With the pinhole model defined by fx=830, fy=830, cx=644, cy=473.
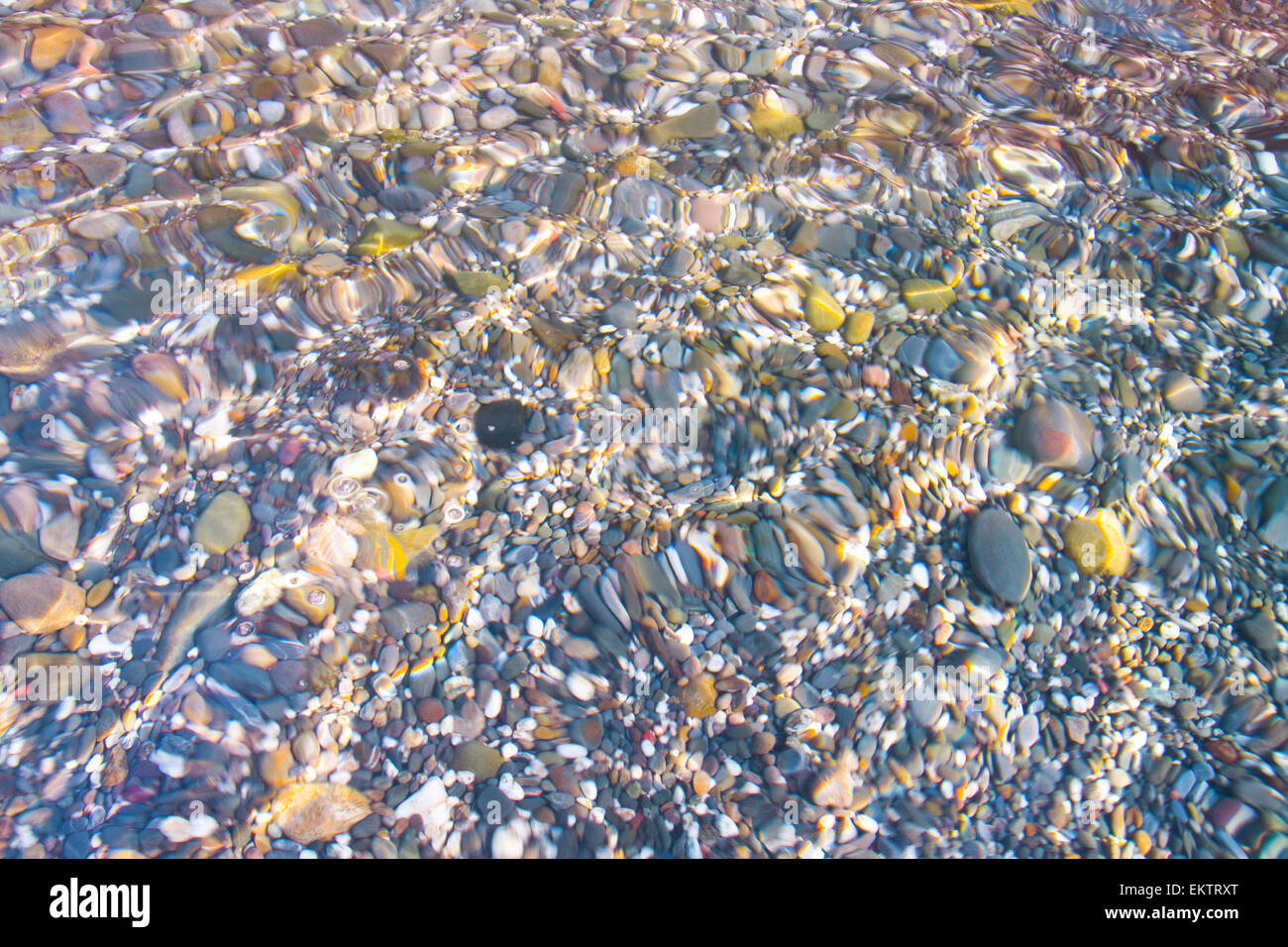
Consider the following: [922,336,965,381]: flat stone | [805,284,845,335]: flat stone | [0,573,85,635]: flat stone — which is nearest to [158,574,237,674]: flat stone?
[0,573,85,635]: flat stone

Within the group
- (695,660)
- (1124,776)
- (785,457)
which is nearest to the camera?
(1124,776)

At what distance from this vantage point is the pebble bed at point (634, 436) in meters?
1.94

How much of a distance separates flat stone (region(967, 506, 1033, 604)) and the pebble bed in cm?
1

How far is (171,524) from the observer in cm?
225

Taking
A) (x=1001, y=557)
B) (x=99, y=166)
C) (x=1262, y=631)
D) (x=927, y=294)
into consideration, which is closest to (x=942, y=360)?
(x=927, y=294)

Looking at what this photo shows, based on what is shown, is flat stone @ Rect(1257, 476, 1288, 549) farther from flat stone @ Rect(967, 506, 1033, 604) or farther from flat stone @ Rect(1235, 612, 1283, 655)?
flat stone @ Rect(967, 506, 1033, 604)

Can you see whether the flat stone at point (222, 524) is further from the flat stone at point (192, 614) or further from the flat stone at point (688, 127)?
the flat stone at point (688, 127)

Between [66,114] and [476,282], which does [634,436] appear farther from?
[66,114]

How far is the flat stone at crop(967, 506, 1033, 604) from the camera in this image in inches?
86.7

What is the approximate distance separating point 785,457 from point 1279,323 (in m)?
1.79

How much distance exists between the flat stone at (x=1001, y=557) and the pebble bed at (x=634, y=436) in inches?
0.5

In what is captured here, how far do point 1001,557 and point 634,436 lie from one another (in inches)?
42.1
